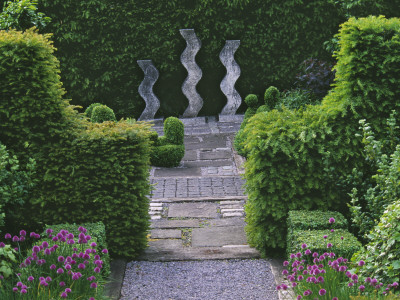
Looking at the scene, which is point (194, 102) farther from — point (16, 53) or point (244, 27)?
point (16, 53)

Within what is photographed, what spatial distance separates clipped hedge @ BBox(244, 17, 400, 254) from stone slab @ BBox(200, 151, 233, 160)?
3706mm

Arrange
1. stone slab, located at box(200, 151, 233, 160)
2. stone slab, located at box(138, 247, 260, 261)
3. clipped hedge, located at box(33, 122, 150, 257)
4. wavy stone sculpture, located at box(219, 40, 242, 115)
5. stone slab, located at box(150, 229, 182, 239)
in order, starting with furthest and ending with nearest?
wavy stone sculpture, located at box(219, 40, 242, 115), stone slab, located at box(200, 151, 233, 160), stone slab, located at box(150, 229, 182, 239), stone slab, located at box(138, 247, 260, 261), clipped hedge, located at box(33, 122, 150, 257)

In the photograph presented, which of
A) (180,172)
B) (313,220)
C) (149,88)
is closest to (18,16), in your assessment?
(180,172)

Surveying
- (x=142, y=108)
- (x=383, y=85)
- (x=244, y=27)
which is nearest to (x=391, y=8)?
(x=244, y=27)

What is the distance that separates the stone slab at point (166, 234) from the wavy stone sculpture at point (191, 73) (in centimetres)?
595

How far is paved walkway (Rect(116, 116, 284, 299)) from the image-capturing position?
5.93 m

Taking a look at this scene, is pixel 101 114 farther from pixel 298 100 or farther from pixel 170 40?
pixel 170 40

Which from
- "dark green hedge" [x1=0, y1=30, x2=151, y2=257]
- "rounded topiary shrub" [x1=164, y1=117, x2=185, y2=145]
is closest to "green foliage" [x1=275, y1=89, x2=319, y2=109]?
"rounded topiary shrub" [x1=164, y1=117, x2=185, y2=145]

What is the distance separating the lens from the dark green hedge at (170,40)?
11.6 meters

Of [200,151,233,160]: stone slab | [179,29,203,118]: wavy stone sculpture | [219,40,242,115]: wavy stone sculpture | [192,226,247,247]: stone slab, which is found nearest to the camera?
[192,226,247,247]: stone slab

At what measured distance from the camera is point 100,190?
18.2ft

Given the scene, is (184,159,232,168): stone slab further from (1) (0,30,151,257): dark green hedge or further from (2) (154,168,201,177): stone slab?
(1) (0,30,151,257): dark green hedge

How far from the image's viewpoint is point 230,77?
12172 millimetres

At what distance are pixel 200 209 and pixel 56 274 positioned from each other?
10.2ft
